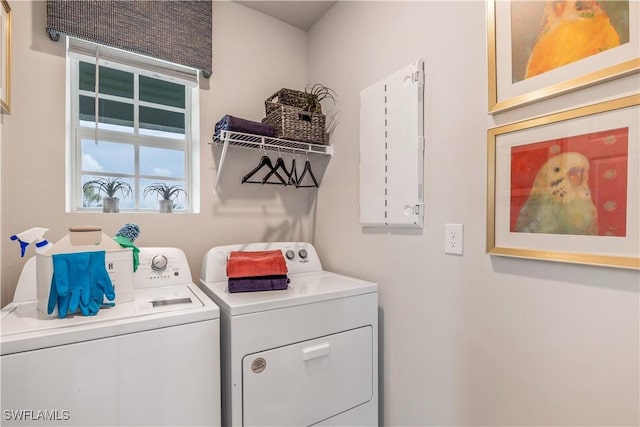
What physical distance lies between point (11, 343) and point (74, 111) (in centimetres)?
122

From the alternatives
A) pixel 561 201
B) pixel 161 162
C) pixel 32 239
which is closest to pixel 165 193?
pixel 161 162

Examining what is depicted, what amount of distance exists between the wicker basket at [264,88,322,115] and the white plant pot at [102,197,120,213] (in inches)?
38.8

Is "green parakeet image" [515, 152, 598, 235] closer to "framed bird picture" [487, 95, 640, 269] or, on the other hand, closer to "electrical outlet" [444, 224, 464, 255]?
"framed bird picture" [487, 95, 640, 269]

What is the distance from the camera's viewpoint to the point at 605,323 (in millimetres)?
837

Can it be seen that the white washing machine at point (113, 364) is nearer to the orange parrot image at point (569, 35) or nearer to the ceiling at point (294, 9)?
the orange parrot image at point (569, 35)

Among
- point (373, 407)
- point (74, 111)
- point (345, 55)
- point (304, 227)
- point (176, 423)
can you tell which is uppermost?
point (345, 55)

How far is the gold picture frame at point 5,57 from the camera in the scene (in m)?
1.23

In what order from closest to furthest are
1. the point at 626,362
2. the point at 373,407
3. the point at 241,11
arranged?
1. the point at 626,362
2. the point at 373,407
3. the point at 241,11

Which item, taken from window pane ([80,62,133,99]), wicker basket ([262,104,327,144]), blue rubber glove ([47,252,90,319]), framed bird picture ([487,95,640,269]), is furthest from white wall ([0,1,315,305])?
framed bird picture ([487,95,640,269])

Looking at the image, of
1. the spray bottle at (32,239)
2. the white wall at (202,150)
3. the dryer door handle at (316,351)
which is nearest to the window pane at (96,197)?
the white wall at (202,150)

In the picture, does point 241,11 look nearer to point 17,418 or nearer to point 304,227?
point 304,227

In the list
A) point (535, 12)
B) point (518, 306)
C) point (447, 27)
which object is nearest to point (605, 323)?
point (518, 306)

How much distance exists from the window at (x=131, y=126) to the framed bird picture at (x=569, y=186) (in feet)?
5.16

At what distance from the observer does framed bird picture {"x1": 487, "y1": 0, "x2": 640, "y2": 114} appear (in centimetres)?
80
